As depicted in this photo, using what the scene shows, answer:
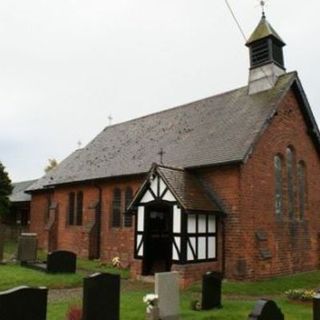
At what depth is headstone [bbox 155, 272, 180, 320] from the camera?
34.6 feet

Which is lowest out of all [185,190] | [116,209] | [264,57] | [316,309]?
[316,309]

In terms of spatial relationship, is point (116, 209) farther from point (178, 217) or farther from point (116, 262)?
point (178, 217)

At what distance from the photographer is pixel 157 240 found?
19.9 m

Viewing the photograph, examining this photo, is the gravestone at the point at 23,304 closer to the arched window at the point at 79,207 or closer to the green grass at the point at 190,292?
the green grass at the point at 190,292

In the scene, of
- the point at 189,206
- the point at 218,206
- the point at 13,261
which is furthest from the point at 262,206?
the point at 13,261

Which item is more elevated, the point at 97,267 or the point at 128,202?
the point at 128,202

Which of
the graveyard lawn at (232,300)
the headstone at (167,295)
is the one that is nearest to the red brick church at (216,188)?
the graveyard lawn at (232,300)

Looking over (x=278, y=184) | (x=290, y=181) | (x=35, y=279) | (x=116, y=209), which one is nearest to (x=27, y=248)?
(x=35, y=279)

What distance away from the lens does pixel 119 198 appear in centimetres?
2342

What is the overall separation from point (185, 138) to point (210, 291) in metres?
11.2

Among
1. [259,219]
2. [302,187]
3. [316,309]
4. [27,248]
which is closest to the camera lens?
[316,309]

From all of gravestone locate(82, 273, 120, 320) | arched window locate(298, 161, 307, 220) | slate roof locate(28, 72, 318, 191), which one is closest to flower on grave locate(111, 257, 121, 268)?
slate roof locate(28, 72, 318, 191)

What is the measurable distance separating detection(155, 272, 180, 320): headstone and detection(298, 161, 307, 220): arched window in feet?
38.7

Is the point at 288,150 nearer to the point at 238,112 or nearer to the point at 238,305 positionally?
the point at 238,112
